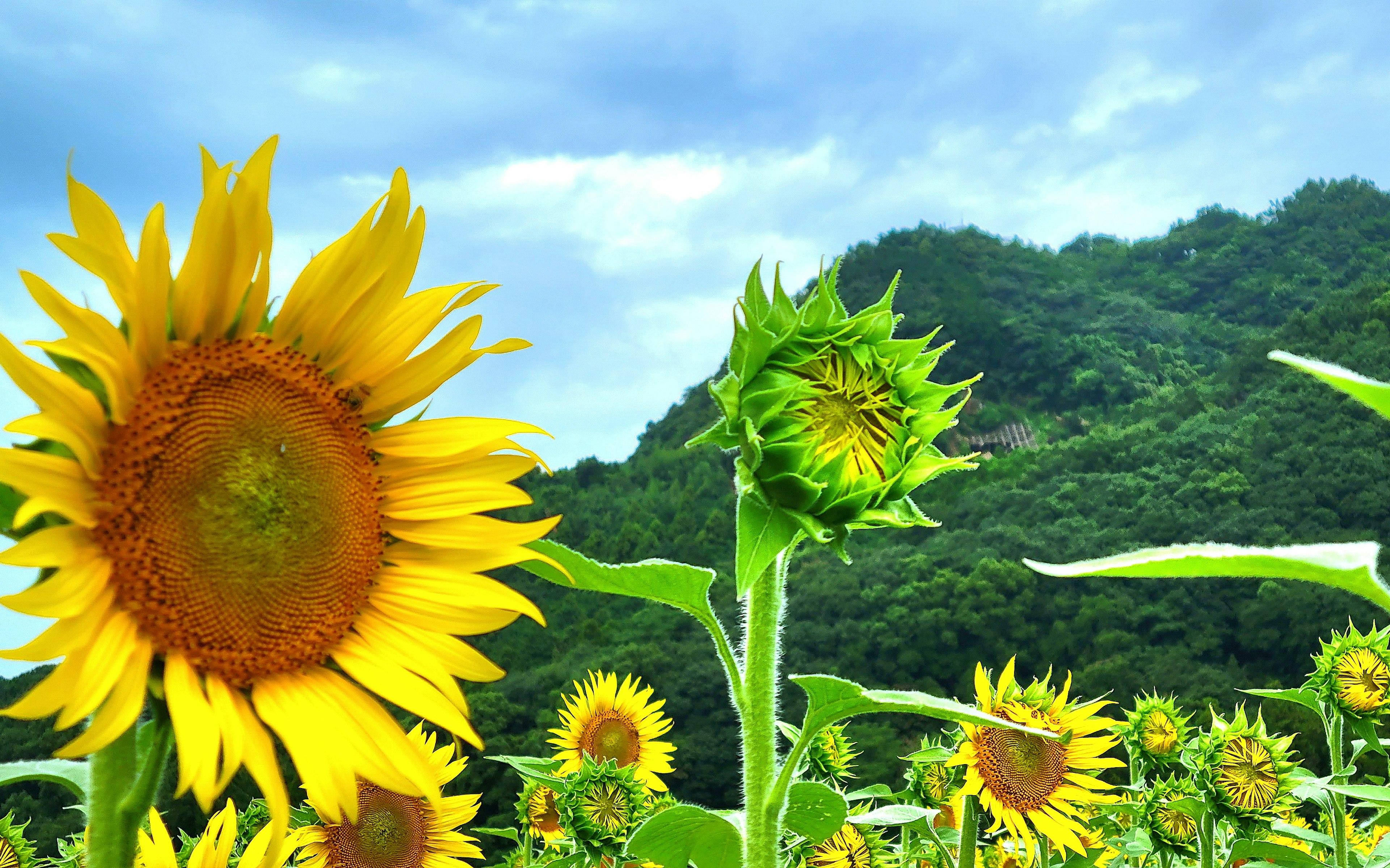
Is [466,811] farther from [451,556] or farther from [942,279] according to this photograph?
[942,279]

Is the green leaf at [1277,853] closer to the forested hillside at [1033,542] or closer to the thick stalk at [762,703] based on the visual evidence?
the thick stalk at [762,703]

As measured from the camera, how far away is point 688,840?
1.47m

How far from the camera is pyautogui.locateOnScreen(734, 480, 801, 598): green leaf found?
132 centimetres

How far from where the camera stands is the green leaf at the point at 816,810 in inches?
61.1

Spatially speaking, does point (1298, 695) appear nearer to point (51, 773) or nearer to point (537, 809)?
point (537, 809)

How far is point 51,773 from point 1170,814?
2.98 m

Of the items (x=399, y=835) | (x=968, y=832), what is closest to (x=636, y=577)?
(x=399, y=835)

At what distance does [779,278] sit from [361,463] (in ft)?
1.95

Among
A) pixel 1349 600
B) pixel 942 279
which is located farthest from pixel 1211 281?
pixel 1349 600

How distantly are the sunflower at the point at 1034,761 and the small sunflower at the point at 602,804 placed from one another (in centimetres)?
88

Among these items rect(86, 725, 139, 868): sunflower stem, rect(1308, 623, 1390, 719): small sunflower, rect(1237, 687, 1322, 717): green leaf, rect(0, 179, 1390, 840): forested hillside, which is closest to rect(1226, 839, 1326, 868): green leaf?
rect(1237, 687, 1322, 717): green leaf

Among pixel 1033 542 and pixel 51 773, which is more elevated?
pixel 1033 542

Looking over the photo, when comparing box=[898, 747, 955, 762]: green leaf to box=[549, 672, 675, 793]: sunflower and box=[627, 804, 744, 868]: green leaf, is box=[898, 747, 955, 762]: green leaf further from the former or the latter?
box=[549, 672, 675, 793]: sunflower

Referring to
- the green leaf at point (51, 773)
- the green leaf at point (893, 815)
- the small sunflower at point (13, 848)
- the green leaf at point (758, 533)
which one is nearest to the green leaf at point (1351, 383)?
the green leaf at point (758, 533)
